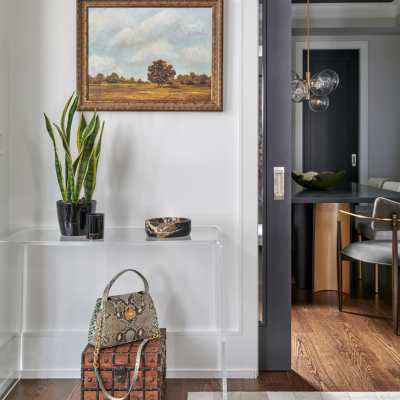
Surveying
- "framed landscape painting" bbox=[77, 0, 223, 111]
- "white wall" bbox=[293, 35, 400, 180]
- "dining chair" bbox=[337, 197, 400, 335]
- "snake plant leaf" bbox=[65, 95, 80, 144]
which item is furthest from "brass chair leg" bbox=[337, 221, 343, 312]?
"white wall" bbox=[293, 35, 400, 180]

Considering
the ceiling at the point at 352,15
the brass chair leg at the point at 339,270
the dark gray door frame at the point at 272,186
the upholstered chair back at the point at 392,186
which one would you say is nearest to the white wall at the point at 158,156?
the dark gray door frame at the point at 272,186

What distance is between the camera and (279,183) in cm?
249

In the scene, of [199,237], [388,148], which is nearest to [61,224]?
[199,237]

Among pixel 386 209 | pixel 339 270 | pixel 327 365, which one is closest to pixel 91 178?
pixel 327 365

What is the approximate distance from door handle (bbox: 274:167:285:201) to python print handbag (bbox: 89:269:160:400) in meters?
0.80

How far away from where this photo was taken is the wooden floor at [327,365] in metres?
2.31

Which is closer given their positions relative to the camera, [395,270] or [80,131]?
[80,131]

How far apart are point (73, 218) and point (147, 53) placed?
0.83m

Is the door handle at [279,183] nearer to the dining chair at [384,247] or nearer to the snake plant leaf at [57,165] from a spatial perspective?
the dining chair at [384,247]

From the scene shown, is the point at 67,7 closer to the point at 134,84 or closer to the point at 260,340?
the point at 134,84

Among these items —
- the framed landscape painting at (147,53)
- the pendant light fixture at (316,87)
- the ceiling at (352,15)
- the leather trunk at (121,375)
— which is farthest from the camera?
the ceiling at (352,15)

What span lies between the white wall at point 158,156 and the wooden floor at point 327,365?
113mm

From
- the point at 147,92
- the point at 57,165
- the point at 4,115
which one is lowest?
the point at 57,165

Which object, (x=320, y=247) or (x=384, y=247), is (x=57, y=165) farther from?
(x=320, y=247)
